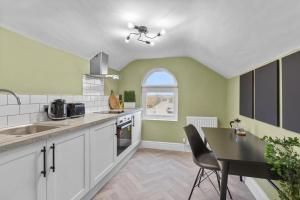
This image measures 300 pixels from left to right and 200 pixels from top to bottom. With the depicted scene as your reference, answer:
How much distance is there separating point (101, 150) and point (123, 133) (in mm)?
841

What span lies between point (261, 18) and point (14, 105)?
2543 mm

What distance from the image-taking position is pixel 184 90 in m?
4.06

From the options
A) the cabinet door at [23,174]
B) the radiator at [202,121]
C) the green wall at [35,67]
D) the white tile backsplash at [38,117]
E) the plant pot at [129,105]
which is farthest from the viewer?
the plant pot at [129,105]

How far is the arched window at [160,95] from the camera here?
4.20 meters

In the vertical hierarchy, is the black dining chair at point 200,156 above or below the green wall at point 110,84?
below

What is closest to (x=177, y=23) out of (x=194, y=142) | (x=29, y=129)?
(x=194, y=142)

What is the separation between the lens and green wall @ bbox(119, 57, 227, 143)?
3.88m

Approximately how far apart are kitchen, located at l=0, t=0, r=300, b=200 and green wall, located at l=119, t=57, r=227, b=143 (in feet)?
1.00

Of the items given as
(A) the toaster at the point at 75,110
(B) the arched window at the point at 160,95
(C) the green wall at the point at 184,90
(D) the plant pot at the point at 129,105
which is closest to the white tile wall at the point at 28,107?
(A) the toaster at the point at 75,110

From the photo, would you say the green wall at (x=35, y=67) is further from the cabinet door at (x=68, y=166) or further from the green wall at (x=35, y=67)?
the cabinet door at (x=68, y=166)

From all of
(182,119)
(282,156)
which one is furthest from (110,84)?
(282,156)

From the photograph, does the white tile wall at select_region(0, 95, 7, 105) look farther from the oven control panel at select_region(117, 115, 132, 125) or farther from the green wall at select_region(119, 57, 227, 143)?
the green wall at select_region(119, 57, 227, 143)

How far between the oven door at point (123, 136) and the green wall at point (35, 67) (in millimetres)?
976

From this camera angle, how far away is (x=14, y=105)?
69.8 inches
